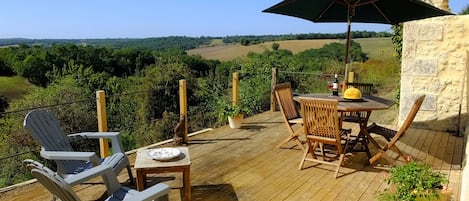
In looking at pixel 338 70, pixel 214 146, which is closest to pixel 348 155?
pixel 214 146

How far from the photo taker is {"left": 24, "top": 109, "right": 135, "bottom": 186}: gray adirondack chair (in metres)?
2.75

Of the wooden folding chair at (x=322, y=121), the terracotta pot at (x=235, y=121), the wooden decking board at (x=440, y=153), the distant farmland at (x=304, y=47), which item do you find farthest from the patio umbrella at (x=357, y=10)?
the distant farmland at (x=304, y=47)

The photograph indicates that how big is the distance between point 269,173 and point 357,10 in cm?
273

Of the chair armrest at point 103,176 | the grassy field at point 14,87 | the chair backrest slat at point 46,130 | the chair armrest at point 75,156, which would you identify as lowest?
the grassy field at point 14,87

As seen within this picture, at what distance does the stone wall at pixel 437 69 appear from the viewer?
214 inches

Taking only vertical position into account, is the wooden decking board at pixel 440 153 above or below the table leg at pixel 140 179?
below

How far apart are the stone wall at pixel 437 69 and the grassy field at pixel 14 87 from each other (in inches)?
597

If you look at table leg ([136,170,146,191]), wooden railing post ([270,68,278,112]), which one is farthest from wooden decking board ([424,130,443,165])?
table leg ([136,170,146,191])

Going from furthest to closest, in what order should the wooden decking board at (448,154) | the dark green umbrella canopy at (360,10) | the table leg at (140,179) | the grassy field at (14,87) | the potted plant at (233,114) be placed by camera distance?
the grassy field at (14,87)
the potted plant at (233,114)
the dark green umbrella canopy at (360,10)
the wooden decking board at (448,154)
the table leg at (140,179)

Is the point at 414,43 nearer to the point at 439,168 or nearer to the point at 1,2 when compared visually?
the point at 439,168

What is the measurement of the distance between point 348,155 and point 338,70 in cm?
702

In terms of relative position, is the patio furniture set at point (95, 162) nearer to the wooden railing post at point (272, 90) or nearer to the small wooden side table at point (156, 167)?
the small wooden side table at point (156, 167)

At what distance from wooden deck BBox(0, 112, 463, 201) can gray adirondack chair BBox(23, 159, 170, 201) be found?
31.8 inches

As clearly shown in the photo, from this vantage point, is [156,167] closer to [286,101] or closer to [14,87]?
[286,101]
